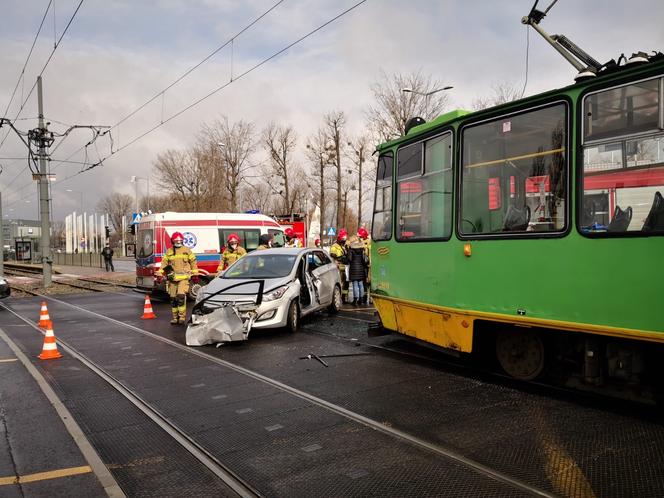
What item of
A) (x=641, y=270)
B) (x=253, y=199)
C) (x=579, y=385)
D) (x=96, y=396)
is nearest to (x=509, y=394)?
(x=579, y=385)

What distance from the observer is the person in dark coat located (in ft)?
45.9

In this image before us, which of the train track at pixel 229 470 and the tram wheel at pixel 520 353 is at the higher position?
the tram wheel at pixel 520 353

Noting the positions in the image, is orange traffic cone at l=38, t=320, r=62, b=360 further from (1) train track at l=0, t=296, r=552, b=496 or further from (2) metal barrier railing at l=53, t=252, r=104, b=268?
(2) metal barrier railing at l=53, t=252, r=104, b=268

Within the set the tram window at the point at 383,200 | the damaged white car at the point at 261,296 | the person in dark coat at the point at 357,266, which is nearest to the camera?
the tram window at the point at 383,200

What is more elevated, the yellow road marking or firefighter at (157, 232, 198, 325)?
firefighter at (157, 232, 198, 325)

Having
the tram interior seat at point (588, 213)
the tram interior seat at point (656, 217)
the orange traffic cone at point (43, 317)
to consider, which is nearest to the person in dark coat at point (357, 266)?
the orange traffic cone at point (43, 317)

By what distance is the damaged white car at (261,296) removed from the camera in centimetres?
913

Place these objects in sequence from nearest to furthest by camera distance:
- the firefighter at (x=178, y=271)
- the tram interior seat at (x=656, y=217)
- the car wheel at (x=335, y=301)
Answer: the tram interior seat at (x=656, y=217) < the firefighter at (x=178, y=271) < the car wheel at (x=335, y=301)

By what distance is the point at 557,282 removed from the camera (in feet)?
17.1

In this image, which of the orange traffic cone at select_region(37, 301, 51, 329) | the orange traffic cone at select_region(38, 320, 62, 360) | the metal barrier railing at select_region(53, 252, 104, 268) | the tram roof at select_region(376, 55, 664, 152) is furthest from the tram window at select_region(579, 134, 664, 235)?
the metal barrier railing at select_region(53, 252, 104, 268)

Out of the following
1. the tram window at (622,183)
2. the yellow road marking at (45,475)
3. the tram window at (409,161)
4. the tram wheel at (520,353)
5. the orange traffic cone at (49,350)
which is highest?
the tram window at (409,161)

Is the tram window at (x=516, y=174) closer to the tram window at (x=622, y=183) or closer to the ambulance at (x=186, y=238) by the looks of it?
the tram window at (x=622, y=183)

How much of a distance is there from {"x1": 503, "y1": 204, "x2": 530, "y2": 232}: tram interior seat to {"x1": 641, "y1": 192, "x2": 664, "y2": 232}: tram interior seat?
47.5 inches

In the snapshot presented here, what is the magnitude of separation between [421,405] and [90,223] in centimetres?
7556
